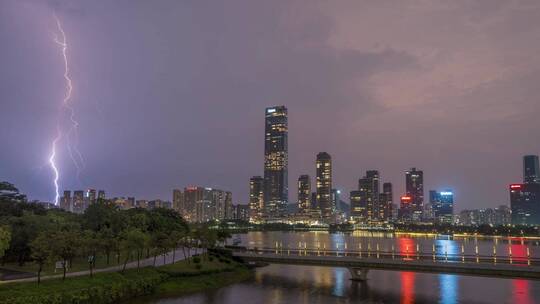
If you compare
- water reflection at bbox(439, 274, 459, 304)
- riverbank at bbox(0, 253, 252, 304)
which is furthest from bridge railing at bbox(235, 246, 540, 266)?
riverbank at bbox(0, 253, 252, 304)

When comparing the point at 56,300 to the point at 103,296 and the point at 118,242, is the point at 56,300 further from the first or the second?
the point at 118,242

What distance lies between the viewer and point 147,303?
5675cm

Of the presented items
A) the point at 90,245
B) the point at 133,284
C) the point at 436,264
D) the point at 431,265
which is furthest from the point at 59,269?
the point at 436,264

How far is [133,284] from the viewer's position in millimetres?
60125

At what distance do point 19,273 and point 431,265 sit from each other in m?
54.4

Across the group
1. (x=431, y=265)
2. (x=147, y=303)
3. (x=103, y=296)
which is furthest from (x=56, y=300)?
(x=431, y=265)

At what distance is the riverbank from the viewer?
47000 millimetres

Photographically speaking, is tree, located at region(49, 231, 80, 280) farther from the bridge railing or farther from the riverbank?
the bridge railing

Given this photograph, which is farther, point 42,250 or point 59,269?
point 59,269

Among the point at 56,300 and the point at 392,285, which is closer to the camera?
the point at 56,300

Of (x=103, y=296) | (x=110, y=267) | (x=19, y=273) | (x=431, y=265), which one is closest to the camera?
(x=103, y=296)

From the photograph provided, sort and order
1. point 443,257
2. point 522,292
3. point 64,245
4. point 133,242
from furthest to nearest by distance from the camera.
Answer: point 443,257, point 522,292, point 133,242, point 64,245

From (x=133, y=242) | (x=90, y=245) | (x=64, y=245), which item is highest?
(x=64, y=245)

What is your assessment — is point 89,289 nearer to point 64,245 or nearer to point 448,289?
point 64,245
